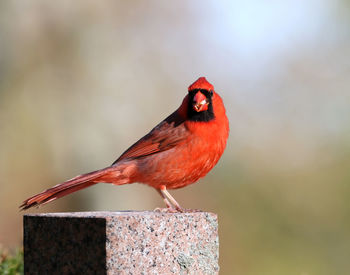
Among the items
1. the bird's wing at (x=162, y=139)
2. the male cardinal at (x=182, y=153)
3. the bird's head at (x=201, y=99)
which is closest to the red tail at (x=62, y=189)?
the male cardinal at (x=182, y=153)

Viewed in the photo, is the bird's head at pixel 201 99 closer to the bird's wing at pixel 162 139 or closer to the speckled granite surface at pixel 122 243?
the bird's wing at pixel 162 139

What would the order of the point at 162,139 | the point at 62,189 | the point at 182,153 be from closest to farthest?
the point at 62,189
the point at 182,153
the point at 162,139

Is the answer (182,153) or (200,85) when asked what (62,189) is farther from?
(200,85)

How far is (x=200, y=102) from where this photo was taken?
13.1 feet

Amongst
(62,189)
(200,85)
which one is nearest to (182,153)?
(200,85)

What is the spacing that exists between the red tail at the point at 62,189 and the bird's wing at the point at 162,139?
0.28 m

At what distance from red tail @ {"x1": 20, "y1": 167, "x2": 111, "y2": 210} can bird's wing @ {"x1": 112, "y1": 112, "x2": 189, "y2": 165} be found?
0.92ft

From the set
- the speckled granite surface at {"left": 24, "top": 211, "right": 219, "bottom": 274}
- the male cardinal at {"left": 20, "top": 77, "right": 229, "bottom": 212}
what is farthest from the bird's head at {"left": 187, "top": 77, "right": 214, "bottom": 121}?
the speckled granite surface at {"left": 24, "top": 211, "right": 219, "bottom": 274}

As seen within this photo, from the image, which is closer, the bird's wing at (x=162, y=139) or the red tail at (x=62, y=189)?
the red tail at (x=62, y=189)

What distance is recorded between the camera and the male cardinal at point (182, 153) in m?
4.07

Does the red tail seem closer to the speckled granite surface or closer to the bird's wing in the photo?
the speckled granite surface

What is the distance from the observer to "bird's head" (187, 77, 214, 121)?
3.99 meters

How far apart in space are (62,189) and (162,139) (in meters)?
0.84

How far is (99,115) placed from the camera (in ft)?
30.7
